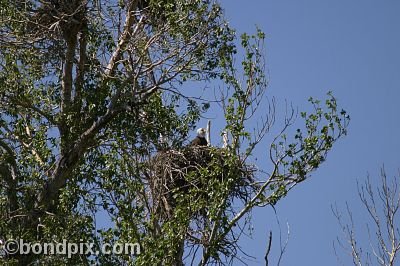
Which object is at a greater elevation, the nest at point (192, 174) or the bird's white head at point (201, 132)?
the bird's white head at point (201, 132)

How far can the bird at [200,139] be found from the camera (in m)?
19.4

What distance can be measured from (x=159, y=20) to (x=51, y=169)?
2.65m

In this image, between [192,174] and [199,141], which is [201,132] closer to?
[199,141]

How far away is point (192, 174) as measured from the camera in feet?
56.3

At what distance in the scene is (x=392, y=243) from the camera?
16500 millimetres

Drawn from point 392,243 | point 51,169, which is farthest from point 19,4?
point 392,243

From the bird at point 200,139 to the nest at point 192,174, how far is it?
0.37 m

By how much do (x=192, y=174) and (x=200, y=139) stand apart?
2734mm

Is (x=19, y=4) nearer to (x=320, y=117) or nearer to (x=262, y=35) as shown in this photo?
(x=262, y=35)

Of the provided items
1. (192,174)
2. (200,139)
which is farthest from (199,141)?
(192,174)

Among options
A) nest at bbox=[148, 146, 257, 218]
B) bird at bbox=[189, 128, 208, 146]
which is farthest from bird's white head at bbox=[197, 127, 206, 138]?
nest at bbox=[148, 146, 257, 218]

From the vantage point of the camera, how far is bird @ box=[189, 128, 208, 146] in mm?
19372

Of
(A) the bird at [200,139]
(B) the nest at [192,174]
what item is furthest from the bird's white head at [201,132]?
(B) the nest at [192,174]

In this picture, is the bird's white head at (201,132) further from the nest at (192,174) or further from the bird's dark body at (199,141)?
the nest at (192,174)
